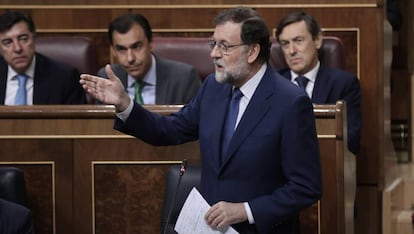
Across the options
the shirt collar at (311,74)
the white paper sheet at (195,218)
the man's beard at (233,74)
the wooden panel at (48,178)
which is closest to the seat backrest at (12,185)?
the wooden panel at (48,178)

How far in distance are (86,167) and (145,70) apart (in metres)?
0.73

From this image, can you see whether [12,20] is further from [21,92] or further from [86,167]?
[86,167]

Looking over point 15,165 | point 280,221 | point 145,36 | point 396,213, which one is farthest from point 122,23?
point 280,221

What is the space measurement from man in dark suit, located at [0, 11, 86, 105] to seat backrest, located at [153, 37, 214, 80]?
Result: 32cm

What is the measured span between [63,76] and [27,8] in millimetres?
550

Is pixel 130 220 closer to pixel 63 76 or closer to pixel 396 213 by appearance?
pixel 63 76

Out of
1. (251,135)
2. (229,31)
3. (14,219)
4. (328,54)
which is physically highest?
(229,31)

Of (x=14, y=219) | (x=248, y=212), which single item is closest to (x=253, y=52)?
(x=248, y=212)

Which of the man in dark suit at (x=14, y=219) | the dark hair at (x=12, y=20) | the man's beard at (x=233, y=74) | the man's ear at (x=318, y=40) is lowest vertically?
the man in dark suit at (x=14, y=219)

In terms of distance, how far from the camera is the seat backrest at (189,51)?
144 inches

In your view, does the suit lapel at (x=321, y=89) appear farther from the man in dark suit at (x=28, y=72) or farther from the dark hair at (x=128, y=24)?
the man in dark suit at (x=28, y=72)

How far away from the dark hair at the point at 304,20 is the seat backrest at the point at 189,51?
26 centimetres

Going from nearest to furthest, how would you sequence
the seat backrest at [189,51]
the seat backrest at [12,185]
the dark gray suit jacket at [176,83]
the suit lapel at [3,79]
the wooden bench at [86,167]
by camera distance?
1. the seat backrest at [12,185]
2. the wooden bench at [86,167]
3. the dark gray suit jacket at [176,83]
4. the suit lapel at [3,79]
5. the seat backrest at [189,51]

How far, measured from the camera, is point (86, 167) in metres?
2.85
